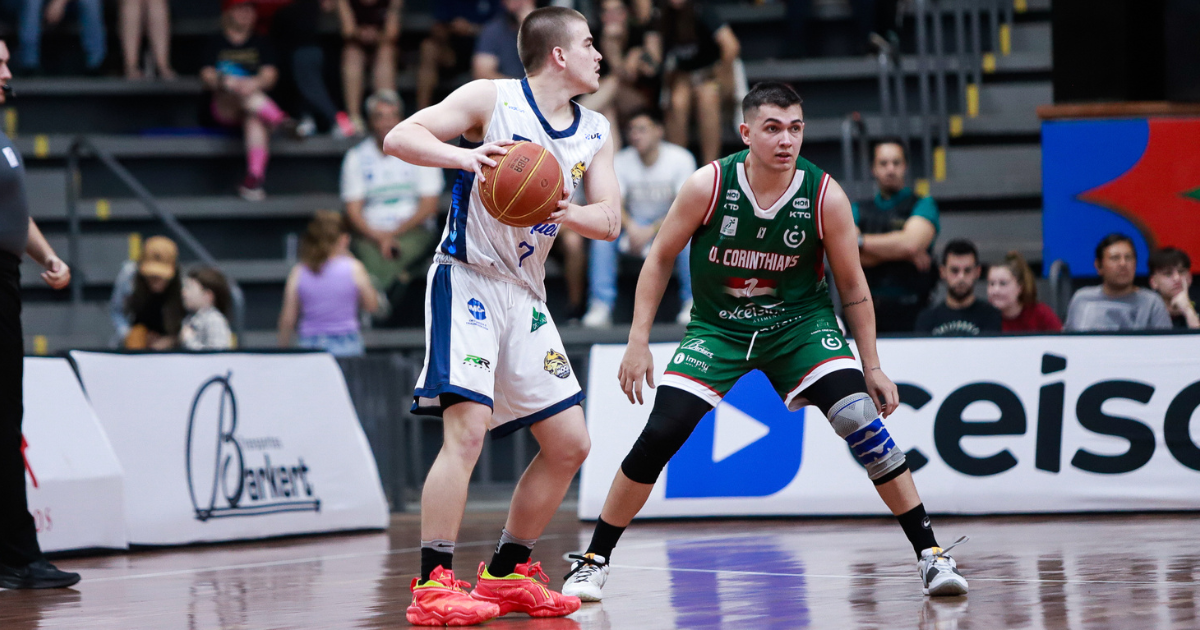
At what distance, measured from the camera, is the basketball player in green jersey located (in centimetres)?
573

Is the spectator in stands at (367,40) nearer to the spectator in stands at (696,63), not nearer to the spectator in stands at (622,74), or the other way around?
the spectator in stands at (622,74)

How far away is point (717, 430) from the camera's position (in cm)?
960

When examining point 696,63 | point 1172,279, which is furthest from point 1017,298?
point 696,63

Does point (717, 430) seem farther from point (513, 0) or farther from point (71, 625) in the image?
point (513, 0)

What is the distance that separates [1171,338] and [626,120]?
586 cm

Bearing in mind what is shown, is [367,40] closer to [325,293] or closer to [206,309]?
[325,293]

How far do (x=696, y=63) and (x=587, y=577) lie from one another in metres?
8.73

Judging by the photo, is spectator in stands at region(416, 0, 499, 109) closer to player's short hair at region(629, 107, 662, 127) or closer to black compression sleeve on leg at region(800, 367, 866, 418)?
player's short hair at region(629, 107, 662, 127)

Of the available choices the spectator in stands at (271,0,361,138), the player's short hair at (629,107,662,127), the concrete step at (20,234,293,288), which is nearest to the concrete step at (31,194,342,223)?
the concrete step at (20,234,293,288)

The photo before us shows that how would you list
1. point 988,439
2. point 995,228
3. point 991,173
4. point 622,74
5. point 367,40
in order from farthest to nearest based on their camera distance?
1. point 367,40
2. point 991,173
3. point 622,74
4. point 995,228
5. point 988,439

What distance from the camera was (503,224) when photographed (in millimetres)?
5199

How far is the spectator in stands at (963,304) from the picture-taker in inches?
397

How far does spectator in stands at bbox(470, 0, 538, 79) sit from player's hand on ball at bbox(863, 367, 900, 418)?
8660 mm

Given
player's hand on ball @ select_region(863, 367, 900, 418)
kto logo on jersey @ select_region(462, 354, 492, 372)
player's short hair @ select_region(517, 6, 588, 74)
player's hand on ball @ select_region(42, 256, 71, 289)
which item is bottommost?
player's hand on ball @ select_region(863, 367, 900, 418)
